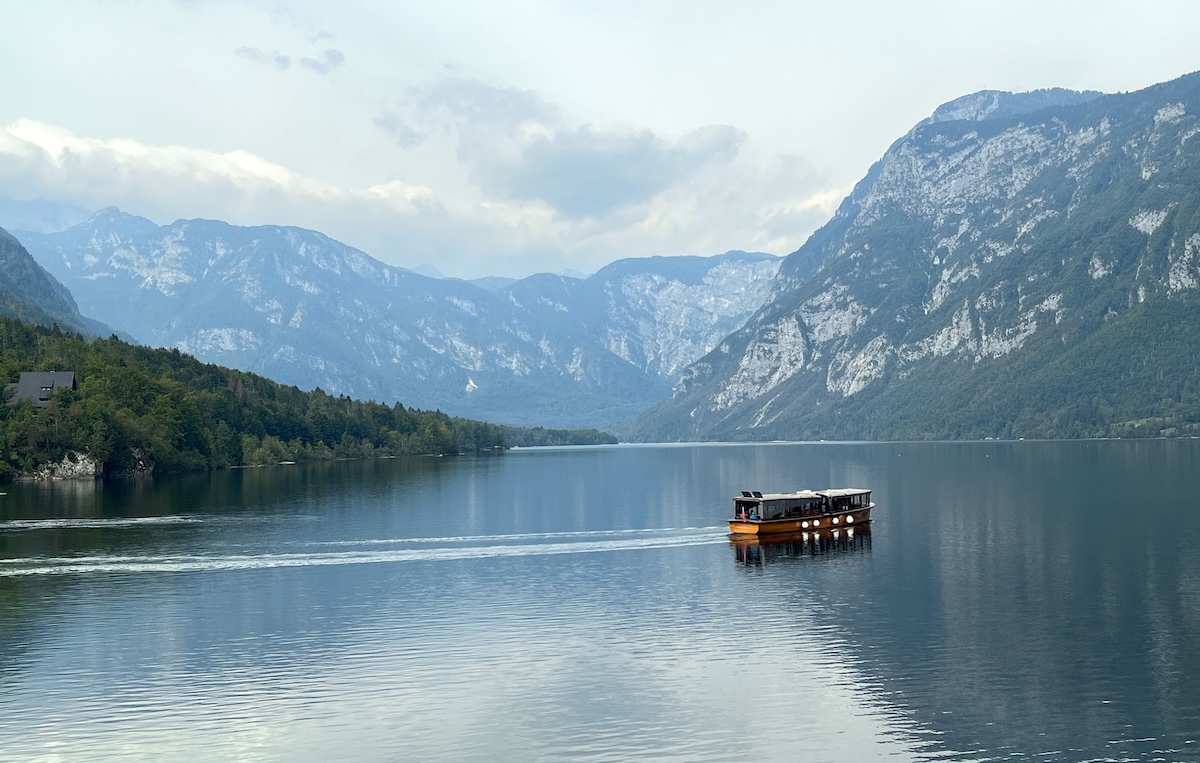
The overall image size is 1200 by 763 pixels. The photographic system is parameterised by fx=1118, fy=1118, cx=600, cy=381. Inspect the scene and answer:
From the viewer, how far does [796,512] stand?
10869cm

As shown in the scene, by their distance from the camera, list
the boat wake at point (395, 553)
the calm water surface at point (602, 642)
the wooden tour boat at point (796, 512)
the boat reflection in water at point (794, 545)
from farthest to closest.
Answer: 1. the wooden tour boat at point (796, 512)
2. the boat reflection in water at point (794, 545)
3. the boat wake at point (395, 553)
4. the calm water surface at point (602, 642)

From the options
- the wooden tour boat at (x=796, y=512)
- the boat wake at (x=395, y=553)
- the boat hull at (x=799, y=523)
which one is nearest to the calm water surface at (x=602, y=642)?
the boat wake at (x=395, y=553)

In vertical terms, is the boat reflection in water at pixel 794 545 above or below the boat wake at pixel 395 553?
below

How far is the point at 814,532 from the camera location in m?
107

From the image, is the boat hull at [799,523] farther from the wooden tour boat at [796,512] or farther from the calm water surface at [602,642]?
the calm water surface at [602,642]

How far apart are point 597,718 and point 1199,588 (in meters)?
44.4

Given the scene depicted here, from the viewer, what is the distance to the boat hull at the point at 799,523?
342ft

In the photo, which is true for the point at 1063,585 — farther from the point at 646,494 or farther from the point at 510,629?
the point at 646,494

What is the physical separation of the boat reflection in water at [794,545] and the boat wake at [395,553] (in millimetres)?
4066

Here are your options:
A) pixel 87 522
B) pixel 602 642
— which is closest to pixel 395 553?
pixel 87 522

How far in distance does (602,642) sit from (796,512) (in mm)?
53808

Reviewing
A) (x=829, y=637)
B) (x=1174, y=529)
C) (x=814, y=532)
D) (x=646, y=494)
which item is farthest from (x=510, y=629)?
(x=646, y=494)

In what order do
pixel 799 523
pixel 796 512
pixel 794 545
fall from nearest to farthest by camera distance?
pixel 794 545 → pixel 799 523 → pixel 796 512

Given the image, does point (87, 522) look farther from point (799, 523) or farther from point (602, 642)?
point (602, 642)
